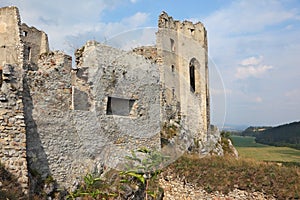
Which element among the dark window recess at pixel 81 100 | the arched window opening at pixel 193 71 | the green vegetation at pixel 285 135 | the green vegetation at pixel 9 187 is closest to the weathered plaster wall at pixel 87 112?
the dark window recess at pixel 81 100

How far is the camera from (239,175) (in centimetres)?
1191

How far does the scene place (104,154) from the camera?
1166 cm

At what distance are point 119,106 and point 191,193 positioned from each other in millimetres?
4731

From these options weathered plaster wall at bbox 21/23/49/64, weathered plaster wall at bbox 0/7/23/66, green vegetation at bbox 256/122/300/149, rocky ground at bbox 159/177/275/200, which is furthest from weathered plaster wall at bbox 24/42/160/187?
green vegetation at bbox 256/122/300/149

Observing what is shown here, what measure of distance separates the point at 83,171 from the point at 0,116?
357 centimetres

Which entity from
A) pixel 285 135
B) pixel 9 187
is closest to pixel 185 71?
pixel 9 187

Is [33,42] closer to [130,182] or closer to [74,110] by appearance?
[74,110]

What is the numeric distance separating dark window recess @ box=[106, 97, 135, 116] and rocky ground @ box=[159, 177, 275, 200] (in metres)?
3.51

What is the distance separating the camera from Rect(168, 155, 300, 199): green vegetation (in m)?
11.0

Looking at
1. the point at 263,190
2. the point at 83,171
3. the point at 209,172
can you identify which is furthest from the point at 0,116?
the point at 263,190

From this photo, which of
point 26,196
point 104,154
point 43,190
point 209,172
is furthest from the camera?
point 209,172

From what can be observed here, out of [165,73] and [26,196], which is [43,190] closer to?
[26,196]

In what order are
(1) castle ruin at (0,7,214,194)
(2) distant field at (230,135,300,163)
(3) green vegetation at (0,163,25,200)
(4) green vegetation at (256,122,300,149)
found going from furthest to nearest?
(4) green vegetation at (256,122,300,149) < (2) distant field at (230,135,300,163) < (1) castle ruin at (0,7,214,194) < (3) green vegetation at (0,163,25,200)

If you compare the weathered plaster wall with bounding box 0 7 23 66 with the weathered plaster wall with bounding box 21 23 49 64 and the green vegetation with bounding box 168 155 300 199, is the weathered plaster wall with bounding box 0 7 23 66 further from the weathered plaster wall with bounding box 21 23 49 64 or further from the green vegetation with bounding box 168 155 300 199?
the green vegetation with bounding box 168 155 300 199
